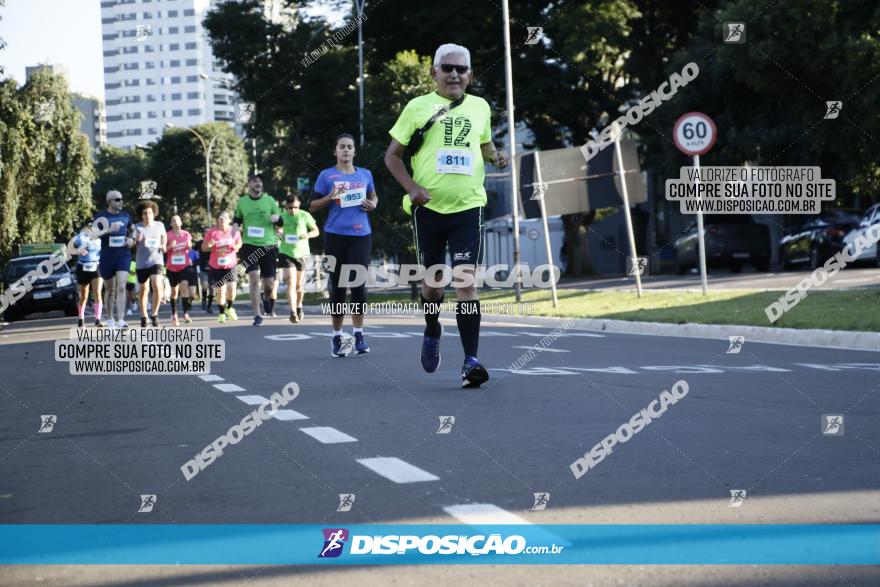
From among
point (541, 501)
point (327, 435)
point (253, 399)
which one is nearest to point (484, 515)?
point (541, 501)

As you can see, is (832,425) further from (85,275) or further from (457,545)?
(85,275)

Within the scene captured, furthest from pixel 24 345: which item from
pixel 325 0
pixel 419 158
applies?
pixel 325 0

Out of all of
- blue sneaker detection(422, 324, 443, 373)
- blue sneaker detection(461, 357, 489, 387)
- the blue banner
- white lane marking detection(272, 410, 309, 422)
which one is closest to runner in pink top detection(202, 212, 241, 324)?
blue sneaker detection(422, 324, 443, 373)

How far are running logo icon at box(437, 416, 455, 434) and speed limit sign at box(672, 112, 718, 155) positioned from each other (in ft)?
46.8

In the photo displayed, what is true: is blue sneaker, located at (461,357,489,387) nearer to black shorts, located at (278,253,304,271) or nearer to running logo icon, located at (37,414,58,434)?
running logo icon, located at (37,414,58,434)

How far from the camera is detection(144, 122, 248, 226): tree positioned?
311ft

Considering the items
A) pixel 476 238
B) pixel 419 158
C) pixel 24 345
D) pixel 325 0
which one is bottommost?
pixel 24 345

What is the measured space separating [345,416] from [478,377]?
1.60 m

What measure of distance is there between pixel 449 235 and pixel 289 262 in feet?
41.4

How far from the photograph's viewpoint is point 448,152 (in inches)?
365

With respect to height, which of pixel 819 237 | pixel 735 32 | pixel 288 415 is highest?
pixel 735 32

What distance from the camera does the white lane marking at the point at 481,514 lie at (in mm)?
4324

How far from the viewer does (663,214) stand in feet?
181

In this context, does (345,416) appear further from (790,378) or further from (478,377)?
(790,378)
